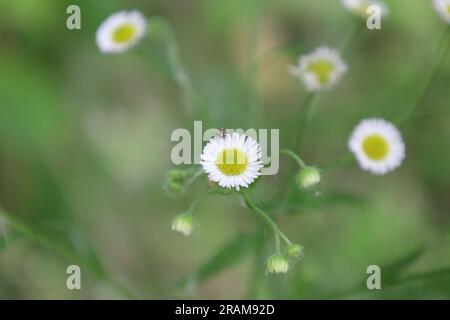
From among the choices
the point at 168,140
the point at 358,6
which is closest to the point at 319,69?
the point at 358,6

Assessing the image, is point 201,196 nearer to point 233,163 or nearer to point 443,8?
point 233,163

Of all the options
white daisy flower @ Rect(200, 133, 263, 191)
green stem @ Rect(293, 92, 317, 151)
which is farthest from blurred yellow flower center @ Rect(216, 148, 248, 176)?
green stem @ Rect(293, 92, 317, 151)

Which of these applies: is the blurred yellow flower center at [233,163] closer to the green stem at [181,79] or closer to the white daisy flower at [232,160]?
the white daisy flower at [232,160]

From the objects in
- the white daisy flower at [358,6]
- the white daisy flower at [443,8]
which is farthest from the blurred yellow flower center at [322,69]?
the white daisy flower at [443,8]

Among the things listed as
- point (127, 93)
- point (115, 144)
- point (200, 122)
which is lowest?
point (200, 122)
